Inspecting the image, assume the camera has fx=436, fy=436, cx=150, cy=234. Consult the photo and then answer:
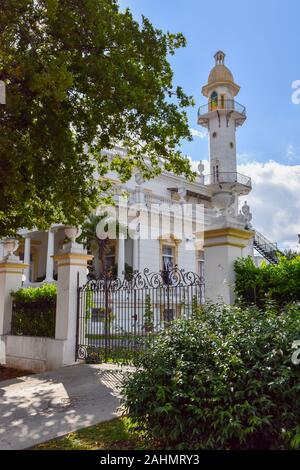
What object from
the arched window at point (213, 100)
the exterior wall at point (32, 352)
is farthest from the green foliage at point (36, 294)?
the arched window at point (213, 100)

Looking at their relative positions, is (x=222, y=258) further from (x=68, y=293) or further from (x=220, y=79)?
(x=220, y=79)

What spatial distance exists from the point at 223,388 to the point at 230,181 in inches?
1386

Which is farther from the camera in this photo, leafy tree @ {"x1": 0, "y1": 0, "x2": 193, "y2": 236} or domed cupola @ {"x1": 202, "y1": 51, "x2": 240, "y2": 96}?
domed cupola @ {"x1": 202, "y1": 51, "x2": 240, "y2": 96}

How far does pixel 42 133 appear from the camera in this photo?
951 cm

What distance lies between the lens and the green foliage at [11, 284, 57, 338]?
11.1 metres

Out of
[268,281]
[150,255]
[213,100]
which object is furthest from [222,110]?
[268,281]

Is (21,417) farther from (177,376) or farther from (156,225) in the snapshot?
(156,225)

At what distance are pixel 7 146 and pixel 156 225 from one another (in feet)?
61.7

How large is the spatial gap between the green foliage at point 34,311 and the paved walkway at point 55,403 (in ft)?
6.18

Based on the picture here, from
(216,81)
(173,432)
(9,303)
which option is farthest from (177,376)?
(216,81)

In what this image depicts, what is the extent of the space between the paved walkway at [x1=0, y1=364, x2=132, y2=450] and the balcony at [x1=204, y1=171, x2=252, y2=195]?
29.9 meters

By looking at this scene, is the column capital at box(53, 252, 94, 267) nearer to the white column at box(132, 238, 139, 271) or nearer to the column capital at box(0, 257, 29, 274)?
the column capital at box(0, 257, 29, 274)

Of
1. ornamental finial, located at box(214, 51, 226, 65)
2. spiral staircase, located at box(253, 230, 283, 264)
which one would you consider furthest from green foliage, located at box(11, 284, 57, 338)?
ornamental finial, located at box(214, 51, 226, 65)

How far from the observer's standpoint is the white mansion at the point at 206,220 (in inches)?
305
